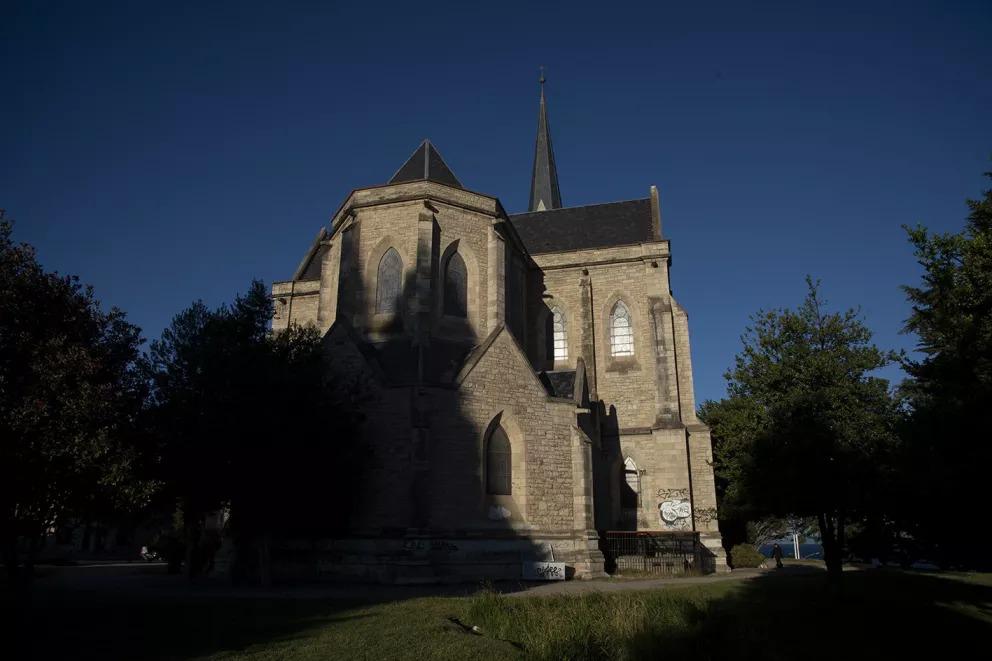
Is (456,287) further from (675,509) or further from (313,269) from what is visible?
(313,269)

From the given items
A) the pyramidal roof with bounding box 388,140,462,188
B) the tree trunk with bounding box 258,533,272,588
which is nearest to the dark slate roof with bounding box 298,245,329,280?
the pyramidal roof with bounding box 388,140,462,188

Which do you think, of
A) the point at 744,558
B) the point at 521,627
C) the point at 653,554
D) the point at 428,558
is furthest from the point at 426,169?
the point at 744,558

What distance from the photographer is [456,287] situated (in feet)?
77.8

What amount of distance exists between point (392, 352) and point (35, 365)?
34.1 feet

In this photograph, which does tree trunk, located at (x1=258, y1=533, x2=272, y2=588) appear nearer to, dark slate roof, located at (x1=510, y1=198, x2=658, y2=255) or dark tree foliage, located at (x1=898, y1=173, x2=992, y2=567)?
dark tree foliage, located at (x1=898, y1=173, x2=992, y2=567)

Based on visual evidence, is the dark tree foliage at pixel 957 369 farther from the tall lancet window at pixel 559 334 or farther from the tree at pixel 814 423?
the tall lancet window at pixel 559 334

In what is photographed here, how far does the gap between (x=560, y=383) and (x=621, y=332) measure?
612cm

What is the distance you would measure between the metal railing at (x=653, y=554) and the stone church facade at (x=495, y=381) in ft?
4.90

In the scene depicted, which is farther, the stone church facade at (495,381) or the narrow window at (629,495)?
the narrow window at (629,495)

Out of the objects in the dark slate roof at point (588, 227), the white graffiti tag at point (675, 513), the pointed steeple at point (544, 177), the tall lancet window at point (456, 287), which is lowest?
the white graffiti tag at point (675, 513)

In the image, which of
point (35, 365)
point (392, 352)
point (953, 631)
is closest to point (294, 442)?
point (392, 352)

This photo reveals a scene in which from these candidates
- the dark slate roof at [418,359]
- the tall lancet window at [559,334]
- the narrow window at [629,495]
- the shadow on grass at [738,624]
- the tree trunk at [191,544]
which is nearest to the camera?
the shadow on grass at [738,624]

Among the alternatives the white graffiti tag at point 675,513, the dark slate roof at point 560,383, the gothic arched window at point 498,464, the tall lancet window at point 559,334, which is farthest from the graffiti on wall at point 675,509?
the gothic arched window at point 498,464

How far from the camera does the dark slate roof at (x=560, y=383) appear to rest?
973 inches
